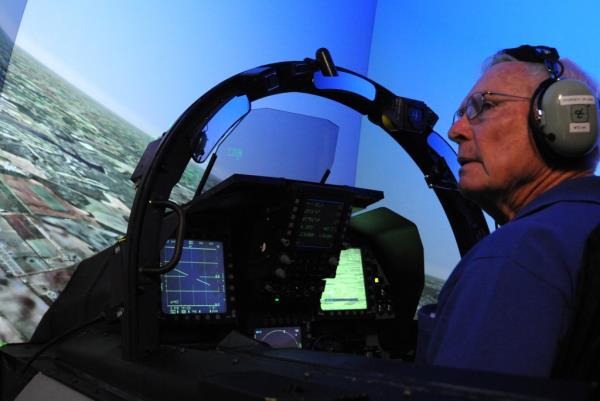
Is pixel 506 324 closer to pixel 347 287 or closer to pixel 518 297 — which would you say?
pixel 518 297

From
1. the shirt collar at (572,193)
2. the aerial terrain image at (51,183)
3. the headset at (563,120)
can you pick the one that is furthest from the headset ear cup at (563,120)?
the aerial terrain image at (51,183)

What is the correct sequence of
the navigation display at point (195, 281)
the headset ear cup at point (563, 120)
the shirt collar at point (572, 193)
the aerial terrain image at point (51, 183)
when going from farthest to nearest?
the aerial terrain image at point (51, 183) → the navigation display at point (195, 281) → the headset ear cup at point (563, 120) → the shirt collar at point (572, 193)

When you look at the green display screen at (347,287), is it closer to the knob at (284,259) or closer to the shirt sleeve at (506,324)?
the knob at (284,259)

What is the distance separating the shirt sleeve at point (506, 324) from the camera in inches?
24.3

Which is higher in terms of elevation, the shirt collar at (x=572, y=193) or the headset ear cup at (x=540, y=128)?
the headset ear cup at (x=540, y=128)

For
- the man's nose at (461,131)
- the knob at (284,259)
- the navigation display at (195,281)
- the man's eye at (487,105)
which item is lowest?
the navigation display at (195,281)

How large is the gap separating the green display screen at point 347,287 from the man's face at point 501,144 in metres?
1.01

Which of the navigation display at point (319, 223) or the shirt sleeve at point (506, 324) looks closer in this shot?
the shirt sleeve at point (506, 324)

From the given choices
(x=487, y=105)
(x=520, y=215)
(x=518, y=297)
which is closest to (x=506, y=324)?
(x=518, y=297)

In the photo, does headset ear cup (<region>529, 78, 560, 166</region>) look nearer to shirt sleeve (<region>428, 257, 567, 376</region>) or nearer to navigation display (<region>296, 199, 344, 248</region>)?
shirt sleeve (<region>428, 257, 567, 376</region>)

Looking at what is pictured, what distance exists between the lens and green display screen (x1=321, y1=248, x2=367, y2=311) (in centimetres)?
202

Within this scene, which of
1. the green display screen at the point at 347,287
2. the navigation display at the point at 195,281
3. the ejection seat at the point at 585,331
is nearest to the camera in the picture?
the ejection seat at the point at 585,331

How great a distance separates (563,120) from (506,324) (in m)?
0.42

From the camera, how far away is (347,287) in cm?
208
